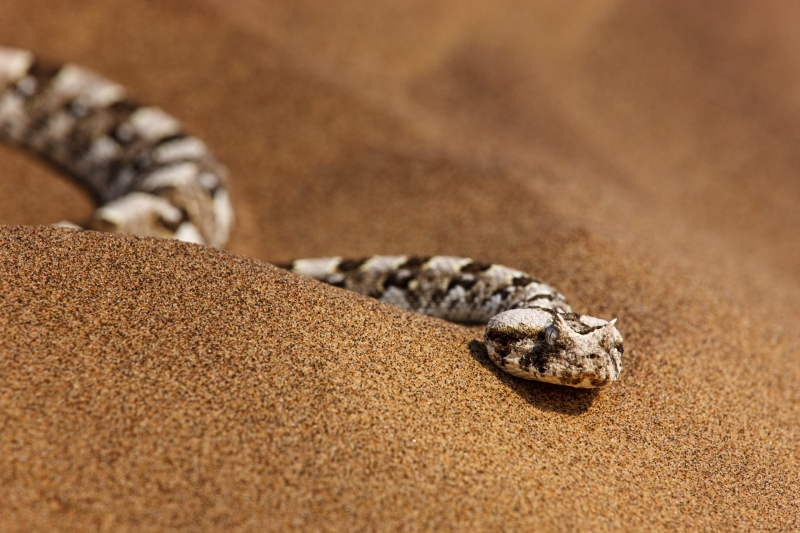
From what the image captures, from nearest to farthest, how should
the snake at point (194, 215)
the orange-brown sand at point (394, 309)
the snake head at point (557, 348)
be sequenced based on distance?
the orange-brown sand at point (394, 309) < the snake head at point (557, 348) < the snake at point (194, 215)

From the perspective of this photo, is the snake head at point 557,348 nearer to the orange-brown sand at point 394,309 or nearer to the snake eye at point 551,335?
the snake eye at point 551,335

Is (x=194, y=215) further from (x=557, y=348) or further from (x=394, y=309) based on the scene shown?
(x=557, y=348)

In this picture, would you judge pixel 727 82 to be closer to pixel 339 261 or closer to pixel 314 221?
pixel 314 221

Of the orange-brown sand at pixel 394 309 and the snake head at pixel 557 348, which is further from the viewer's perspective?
the snake head at pixel 557 348

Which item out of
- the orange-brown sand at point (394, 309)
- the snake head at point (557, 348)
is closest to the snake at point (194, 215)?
the snake head at point (557, 348)

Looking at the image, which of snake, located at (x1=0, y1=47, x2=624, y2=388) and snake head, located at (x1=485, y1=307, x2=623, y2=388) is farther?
snake, located at (x1=0, y1=47, x2=624, y2=388)

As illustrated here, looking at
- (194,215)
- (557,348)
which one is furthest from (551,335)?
(194,215)

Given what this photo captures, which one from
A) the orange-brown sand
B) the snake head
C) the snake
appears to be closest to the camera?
the orange-brown sand

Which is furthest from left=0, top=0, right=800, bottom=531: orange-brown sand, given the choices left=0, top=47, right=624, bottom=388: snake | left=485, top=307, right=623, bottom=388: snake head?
left=0, top=47, right=624, bottom=388: snake

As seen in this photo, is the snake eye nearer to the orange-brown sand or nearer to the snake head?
the snake head
